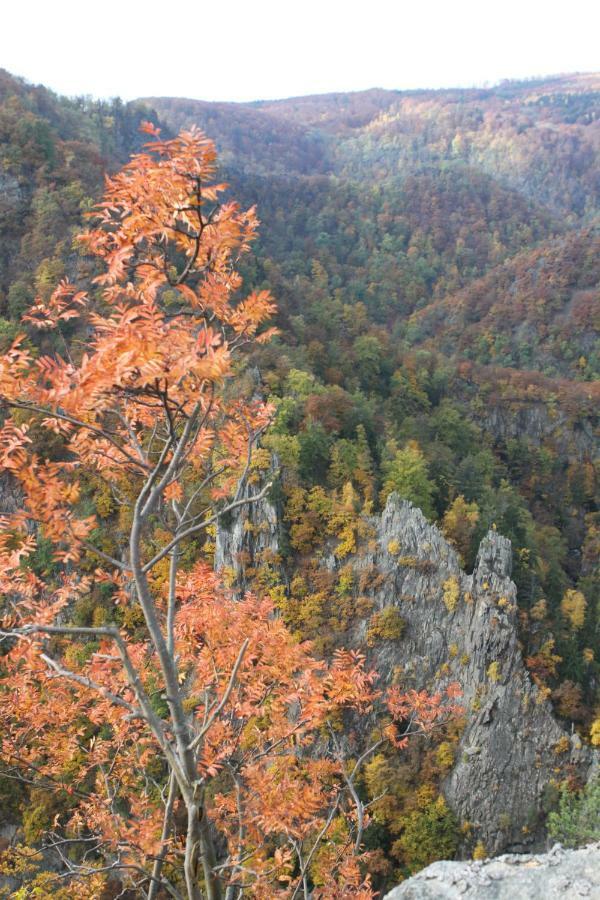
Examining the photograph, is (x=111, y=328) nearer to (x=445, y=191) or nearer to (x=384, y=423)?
(x=384, y=423)

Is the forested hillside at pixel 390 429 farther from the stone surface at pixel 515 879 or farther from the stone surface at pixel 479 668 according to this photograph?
the stone surface at pixel 515 879

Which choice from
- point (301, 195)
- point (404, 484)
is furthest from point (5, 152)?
point (301, 195)

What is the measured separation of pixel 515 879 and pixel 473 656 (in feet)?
35.3

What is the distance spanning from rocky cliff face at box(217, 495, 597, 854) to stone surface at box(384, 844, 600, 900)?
9877 millimetres

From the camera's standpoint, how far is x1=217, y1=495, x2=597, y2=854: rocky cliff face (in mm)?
18203

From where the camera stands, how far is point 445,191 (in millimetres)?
112625

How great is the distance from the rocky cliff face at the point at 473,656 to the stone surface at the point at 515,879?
32.4ft

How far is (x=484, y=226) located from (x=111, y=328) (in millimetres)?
114108

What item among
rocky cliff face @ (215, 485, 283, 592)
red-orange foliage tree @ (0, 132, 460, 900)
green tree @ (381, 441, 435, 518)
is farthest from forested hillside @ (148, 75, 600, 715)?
red-orange foliage tree @ (0, 132, 460, 900)

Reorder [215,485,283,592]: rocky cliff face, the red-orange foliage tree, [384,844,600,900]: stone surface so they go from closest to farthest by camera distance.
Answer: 1. the red-orange foliage tree
2. [384,844,600,900]: stone surface
3. [215,485,283,592]: rocky cliff face

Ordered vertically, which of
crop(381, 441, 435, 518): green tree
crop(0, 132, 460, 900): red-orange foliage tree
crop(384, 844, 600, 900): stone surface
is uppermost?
crop(0, 132, 460, 900): red-orange foliage tree

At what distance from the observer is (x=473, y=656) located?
19266mm

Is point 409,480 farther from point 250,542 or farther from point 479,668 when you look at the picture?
point 479,668

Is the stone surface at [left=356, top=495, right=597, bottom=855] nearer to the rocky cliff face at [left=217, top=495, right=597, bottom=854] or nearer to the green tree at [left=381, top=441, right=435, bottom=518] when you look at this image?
the rocky cliff face at [left=217, top=495, right=597, bottom=854]
